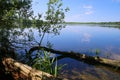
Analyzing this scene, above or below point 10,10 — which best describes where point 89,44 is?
below

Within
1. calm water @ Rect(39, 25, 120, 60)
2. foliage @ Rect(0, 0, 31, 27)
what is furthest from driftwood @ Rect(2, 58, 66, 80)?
calm water @ Rect(39, 25, 120, 60)

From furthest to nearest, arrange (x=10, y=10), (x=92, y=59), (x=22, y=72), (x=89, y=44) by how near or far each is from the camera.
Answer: (x=89, y=44), (x=92, y=59), (x=10, y=10), (x=22, y=72)

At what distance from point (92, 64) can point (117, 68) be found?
2.68 meters

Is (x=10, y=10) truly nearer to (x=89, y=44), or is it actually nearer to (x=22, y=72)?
(x=22, y=72)

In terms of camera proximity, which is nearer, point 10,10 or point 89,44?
point 10,10

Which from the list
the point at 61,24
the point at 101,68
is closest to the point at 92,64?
the point at 101,68

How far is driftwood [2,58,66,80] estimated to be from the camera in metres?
8.24

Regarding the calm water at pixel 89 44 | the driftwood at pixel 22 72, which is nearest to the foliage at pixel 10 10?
the driftwood at pixel 22 72

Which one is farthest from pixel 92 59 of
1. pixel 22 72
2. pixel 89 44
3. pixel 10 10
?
pixel 89 44

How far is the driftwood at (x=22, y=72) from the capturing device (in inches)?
324

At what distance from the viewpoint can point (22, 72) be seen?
9.49m

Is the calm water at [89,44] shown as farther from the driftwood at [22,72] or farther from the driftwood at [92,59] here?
the driftwood at [22,72]

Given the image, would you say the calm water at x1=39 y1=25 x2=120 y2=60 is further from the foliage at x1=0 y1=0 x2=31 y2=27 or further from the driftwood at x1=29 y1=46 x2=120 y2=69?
the foliage at x1=0 y1=0 x2=31 y2=27

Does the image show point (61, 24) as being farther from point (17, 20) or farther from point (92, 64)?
point (92, 64)
